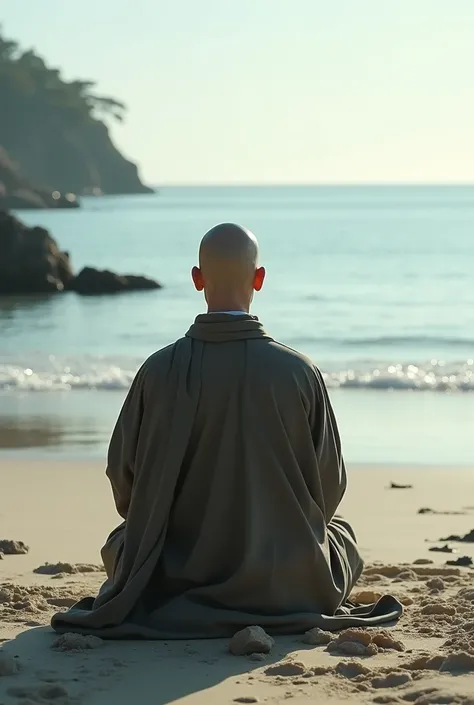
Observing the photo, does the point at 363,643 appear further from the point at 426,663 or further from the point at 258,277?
the point at 258,277

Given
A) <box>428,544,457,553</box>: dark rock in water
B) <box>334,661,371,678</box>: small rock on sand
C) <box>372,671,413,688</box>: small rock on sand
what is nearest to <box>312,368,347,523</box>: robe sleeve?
<box>334,661,371,678</box>: small rock on sand

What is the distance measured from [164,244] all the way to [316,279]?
70.4ft

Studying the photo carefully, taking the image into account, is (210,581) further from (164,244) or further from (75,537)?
(164,244)

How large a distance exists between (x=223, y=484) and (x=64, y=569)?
1.64m

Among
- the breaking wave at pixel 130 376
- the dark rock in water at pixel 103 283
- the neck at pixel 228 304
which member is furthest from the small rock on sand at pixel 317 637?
the dark rock in water at pixel 103 283

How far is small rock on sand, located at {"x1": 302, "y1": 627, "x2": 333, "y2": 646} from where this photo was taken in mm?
4617

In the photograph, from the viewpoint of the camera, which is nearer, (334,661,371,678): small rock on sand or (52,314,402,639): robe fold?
(334,661,371,678): small rock on sand

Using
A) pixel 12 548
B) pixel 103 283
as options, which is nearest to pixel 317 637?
pixel 12 548

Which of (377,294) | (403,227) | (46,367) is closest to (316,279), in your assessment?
(377,294)

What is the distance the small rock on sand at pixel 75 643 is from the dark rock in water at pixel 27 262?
1078 inches

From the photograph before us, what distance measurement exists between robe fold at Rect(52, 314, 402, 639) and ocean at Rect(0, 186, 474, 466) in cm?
475

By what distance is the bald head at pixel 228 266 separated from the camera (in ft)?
15.3

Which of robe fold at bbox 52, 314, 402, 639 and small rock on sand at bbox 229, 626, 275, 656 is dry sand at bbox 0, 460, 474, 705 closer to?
small rock on sand at bbox 229, 626, 275, 656

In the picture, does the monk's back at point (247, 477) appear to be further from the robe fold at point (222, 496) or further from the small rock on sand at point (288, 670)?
the small rock on sand at point (288, 670)
